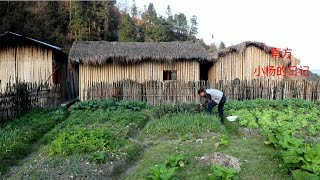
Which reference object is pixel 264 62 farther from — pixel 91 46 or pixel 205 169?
pixel 205 169

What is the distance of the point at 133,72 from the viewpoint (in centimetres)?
1670

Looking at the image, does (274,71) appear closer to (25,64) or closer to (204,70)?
(204,70)

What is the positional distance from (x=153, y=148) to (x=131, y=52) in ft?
31.4

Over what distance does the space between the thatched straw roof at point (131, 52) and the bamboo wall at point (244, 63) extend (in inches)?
57.9

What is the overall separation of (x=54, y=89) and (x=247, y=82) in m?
9.89

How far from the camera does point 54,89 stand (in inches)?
603

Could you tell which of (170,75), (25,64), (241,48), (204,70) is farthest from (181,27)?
(25,64)

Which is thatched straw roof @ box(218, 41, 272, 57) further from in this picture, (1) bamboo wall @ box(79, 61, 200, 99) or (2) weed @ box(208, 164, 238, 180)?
(2) weed @ box(208, 164, 238, 180)

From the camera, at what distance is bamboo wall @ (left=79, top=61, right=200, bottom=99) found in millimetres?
16312

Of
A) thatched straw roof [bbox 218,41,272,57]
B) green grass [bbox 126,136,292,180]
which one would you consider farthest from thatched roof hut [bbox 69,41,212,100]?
green grass [bbox 126,136,292,180]

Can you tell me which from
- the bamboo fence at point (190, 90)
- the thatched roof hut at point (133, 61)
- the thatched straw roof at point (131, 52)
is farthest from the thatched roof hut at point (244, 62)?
the bamboo fence at point (190, 90)

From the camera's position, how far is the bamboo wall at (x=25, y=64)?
1630 centimetres

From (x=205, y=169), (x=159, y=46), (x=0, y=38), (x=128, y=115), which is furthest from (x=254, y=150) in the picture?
(x=0, y=38)

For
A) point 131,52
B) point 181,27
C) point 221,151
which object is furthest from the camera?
point 181,27
